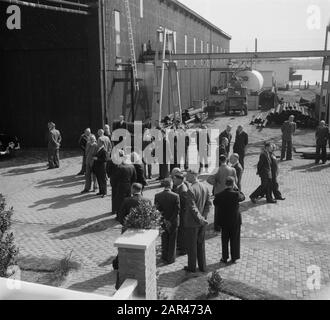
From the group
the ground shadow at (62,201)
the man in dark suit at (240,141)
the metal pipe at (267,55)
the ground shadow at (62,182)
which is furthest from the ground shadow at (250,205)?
the metal pipe at (267,55)

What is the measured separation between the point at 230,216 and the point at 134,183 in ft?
6.13

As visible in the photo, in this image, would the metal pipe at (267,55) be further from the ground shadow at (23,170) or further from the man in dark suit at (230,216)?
the man in dark suit at (230,216)

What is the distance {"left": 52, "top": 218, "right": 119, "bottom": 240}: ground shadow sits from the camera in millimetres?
10266

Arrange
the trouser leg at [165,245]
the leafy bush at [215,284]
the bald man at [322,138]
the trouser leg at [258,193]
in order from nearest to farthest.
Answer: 1. the leafy bush at [215,284]
2. the trouser leg at [165,245]
3. the trouser leg at [258,193]
4. the bald man at [322,138]

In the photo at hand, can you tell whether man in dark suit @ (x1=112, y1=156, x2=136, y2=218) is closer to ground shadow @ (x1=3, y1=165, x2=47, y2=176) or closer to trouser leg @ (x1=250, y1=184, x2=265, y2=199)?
trouser leg @ (x1=250, y1=184, x2=265, y2=199)

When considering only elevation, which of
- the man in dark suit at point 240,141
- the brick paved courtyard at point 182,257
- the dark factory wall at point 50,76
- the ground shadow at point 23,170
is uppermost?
the dark factory wall at point 50,76

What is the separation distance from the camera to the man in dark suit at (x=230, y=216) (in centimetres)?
832

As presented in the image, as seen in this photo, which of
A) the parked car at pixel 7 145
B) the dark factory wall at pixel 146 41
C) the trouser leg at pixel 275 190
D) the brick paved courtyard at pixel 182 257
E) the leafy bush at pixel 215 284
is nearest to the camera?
the leafy bush at pixel 215 284

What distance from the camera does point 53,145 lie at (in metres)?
16.6

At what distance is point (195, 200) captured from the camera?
830 cm

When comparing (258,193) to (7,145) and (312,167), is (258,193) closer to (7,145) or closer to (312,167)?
(312,167)

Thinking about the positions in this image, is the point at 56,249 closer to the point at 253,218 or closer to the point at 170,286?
the point at 170,286

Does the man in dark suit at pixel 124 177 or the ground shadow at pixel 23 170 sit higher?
the man in dark suit at pixel 124 177

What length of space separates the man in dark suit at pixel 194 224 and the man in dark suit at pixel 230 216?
1.20 feet
